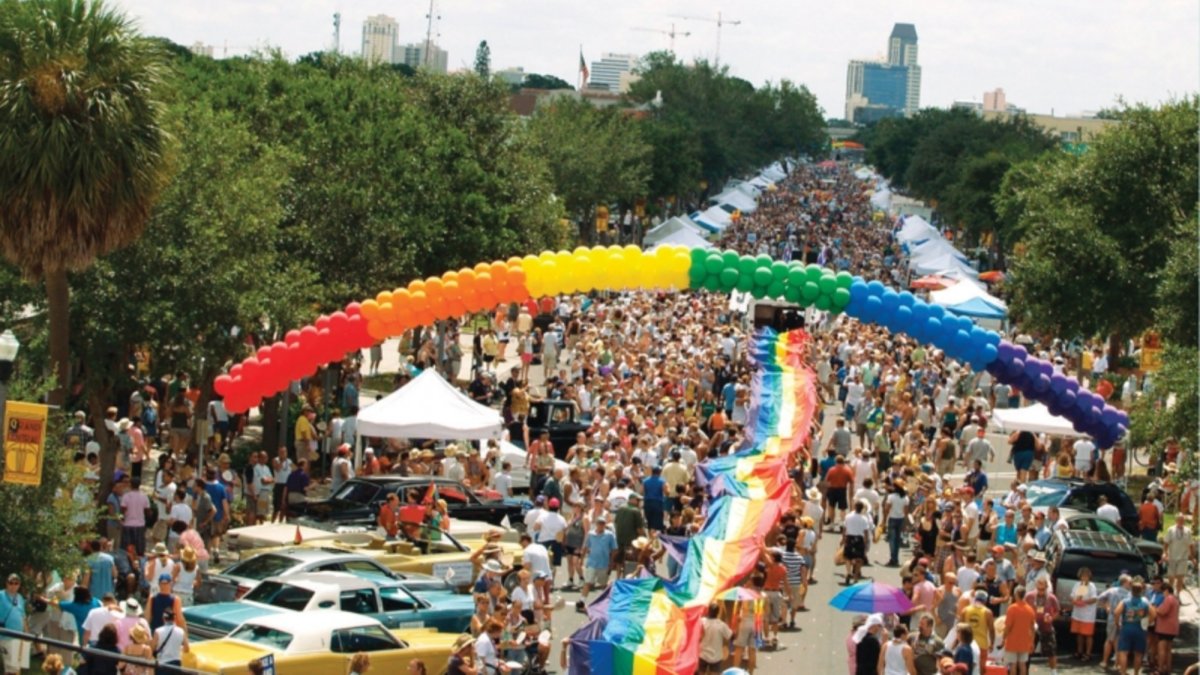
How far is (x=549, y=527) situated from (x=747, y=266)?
5.82 metres

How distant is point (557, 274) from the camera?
88.9ft

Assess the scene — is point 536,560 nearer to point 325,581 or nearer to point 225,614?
point 325,581

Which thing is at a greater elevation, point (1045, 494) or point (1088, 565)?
point (1045, 494)

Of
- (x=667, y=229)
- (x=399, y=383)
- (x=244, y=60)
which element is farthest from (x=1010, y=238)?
(x=399, y=383)

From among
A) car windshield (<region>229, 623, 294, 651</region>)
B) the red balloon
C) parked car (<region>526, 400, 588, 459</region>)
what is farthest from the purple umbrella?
parked car (<region>526, 400, 588, 459</region>)

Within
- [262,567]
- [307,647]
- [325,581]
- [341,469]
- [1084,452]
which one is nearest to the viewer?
[307,647]

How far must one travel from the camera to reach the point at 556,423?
112 ft

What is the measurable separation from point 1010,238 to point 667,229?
19872mm

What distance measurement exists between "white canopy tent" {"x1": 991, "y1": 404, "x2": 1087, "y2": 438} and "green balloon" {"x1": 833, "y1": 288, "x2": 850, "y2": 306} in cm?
533

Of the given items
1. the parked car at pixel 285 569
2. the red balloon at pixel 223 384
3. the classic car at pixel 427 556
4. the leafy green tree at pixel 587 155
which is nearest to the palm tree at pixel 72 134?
the red balloon at pixel 223 384

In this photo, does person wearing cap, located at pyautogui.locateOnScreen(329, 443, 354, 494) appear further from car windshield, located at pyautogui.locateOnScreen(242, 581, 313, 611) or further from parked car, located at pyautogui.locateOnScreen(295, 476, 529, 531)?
car windshield, located at pyautogui.locateOnScreen(242, 581, 313, 611)

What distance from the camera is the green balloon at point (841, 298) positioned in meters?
27.6

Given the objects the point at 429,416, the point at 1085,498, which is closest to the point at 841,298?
the point at 1085,498

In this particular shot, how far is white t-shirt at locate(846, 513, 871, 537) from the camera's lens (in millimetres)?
24750
